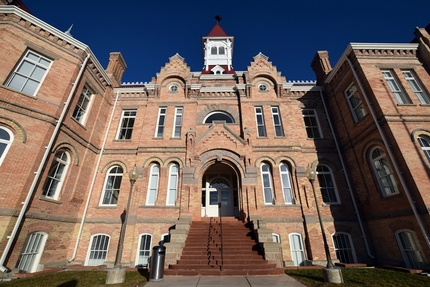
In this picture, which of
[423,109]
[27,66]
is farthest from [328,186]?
[27,66]

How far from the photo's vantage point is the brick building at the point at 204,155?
356 inches

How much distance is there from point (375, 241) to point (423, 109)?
25.0 feet

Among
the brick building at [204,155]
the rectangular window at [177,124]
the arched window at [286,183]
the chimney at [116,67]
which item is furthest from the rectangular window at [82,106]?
the arched window at [286,183]

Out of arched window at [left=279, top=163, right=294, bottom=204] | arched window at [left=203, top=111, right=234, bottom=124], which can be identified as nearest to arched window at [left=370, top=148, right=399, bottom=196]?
arched window at [left=279, top=163, right=294, bottom=204]

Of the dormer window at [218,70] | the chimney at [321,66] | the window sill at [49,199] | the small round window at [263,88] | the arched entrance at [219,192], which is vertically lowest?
the window sill at [49,199]

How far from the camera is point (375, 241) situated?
1061cm

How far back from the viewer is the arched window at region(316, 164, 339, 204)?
1234cm

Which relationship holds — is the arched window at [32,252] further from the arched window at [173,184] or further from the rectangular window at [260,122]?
the rectangular window at [260,122]

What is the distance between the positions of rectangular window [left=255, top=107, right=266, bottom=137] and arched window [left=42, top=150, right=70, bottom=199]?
1223 centimetres

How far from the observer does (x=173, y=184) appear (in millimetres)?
12477

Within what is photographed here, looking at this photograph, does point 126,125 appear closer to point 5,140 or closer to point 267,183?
point 5,140

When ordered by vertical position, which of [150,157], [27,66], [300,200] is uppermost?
[27,66]

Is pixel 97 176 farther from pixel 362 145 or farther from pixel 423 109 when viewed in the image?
pixel 423 109

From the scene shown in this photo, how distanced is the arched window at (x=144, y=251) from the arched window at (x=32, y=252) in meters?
4.41
